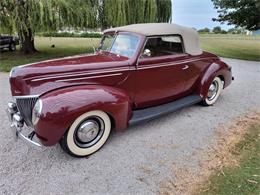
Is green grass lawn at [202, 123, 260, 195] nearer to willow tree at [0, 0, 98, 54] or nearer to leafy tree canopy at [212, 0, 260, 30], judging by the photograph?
willow tree at [0, 0, 98, 54]

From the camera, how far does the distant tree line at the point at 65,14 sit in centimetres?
862

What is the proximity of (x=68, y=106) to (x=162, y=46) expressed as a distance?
224 cm

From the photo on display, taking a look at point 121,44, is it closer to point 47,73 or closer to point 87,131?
point 47,73

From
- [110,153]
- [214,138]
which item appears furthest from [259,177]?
[110,153]

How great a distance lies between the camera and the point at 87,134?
10.4ft

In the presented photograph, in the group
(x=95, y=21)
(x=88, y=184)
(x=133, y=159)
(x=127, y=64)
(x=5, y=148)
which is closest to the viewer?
(x=88, y=184)

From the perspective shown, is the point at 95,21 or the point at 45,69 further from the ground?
the point at 95,21

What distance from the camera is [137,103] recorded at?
3895 mm

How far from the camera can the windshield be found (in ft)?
12.5

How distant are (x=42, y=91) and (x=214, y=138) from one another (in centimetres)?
271

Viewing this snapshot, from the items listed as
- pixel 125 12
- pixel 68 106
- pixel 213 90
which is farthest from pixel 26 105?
pixel 125 12

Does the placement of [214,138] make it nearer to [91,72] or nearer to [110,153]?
[110,153]

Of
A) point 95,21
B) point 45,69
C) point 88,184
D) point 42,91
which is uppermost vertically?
point 95,21

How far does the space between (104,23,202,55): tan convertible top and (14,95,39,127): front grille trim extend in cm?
200
